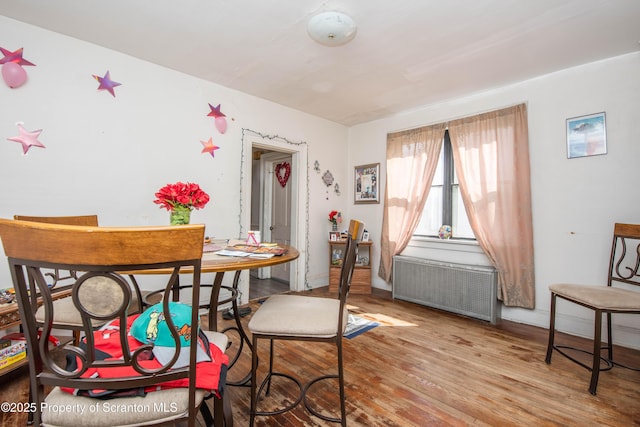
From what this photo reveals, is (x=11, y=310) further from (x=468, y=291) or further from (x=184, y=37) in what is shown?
(x=468, y=291)

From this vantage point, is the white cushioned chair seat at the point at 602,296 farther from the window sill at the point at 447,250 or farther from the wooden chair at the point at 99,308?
the wooden chair at the point at 99,308

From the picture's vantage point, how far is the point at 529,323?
303 cm

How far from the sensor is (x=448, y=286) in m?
3.38

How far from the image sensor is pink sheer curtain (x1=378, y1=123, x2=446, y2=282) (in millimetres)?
3736

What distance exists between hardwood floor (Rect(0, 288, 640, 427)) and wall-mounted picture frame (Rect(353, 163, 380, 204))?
7.02 ft

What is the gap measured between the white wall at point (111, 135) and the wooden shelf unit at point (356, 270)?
5.21 ft

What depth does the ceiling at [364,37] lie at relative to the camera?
6.73 ft

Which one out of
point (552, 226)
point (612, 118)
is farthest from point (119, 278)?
point (612, 118)

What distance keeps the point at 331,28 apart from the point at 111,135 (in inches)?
86.5

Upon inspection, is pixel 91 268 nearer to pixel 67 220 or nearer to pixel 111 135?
pixel 67 220

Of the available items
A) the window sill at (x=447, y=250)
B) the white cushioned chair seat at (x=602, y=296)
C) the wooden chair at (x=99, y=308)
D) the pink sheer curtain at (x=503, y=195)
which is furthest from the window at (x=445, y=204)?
the wooden chair at (x=99, y=308)

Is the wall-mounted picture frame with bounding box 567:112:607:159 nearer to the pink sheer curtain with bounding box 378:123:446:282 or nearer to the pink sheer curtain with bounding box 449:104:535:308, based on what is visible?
the pink sheer curtain with bounding box 449:104:535:308

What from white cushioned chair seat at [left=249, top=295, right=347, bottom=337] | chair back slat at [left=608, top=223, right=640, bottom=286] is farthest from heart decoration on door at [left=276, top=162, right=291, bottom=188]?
chair back slat at [left=608, top=223, right=640, bottom=286]

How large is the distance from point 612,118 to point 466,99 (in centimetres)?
137
